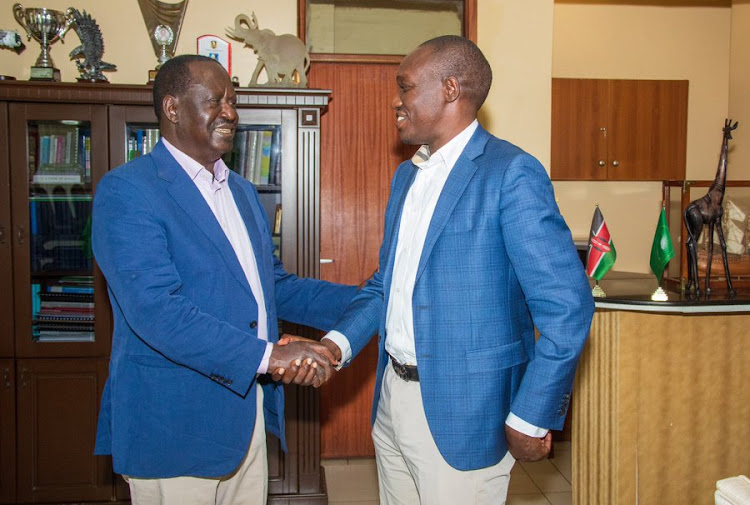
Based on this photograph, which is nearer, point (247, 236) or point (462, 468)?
point (462, 468)

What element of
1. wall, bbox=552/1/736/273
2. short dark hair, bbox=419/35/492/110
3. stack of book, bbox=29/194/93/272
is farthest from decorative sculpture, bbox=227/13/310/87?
wall, bbox=552/1/736/273

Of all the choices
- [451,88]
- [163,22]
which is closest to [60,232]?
[163,22]

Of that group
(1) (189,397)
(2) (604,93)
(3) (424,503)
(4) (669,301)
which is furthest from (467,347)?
(2) (604,93)

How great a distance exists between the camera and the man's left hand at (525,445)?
1639 millimetres

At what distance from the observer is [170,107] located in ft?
6.55

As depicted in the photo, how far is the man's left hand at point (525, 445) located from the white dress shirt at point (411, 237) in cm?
30

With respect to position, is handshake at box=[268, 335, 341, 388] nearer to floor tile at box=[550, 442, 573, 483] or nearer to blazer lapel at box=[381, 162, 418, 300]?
blazer lapel at box=[381, 162, 418, 300]

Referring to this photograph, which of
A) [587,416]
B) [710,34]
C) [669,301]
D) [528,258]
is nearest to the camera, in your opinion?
[528,258]

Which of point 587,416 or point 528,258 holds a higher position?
point 528,258

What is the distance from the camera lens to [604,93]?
5496 mm

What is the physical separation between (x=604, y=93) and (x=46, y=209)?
13.6 feet

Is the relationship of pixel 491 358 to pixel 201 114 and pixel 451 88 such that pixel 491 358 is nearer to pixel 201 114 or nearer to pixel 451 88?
pixel 451 88

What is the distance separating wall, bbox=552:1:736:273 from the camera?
19.4 feet

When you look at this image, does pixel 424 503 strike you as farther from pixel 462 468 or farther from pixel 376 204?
pixel 376 204
